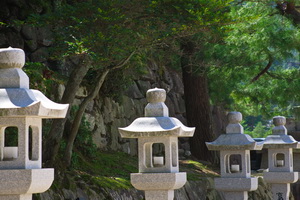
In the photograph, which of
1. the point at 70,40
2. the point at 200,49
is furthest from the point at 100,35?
the point at 200,49

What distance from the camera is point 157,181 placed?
8.53 meters

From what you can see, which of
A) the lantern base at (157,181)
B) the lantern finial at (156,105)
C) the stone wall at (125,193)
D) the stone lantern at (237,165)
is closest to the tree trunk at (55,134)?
the stone wall at (125,193)

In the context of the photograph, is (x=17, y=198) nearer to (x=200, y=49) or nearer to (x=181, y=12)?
(x=181, y=12)

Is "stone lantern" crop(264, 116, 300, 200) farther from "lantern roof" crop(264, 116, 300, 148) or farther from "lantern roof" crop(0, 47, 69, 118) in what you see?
"lantern roof" crop(0, 47, 69, 118)

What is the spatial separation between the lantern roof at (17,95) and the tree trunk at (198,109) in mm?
12351

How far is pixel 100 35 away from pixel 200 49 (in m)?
7.22

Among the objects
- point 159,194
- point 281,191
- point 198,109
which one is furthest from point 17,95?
point 198,109

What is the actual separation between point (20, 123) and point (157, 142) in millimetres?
2590

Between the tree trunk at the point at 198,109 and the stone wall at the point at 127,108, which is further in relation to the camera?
the tree trunk at the point at 198,109

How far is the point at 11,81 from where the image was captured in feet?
22.4

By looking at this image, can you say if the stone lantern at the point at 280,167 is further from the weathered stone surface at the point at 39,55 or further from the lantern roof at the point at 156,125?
the weathered stone surface at the point at 39,55

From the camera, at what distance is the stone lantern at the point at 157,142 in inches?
337

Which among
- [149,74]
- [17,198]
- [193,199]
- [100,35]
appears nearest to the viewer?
[17,198]

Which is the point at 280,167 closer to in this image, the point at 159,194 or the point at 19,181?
the point at 159,194
